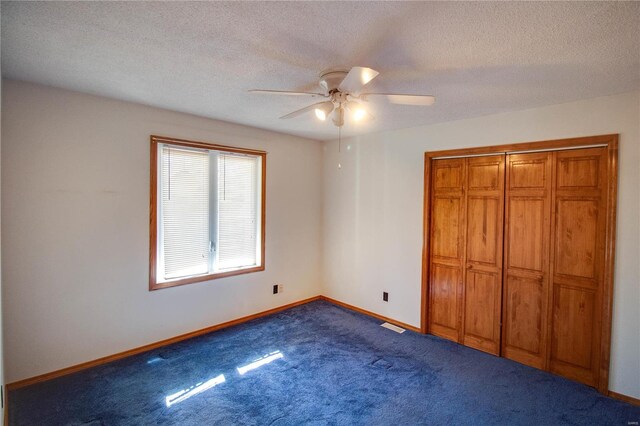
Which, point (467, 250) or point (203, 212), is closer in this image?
point (467, 250)

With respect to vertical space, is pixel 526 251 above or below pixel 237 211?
below

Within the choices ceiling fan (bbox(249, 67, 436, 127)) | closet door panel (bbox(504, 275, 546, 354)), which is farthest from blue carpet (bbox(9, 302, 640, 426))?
ceiling fan (bbox(249, 67, 436, 127))

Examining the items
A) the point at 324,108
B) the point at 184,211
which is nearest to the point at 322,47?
the point at 324,108

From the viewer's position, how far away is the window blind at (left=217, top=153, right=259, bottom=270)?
3861mm

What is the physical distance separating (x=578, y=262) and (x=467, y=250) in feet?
3.14

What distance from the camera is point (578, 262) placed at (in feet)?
9.16

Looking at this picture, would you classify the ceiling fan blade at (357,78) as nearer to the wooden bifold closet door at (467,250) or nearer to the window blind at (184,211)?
the wooden bifold closet door at (467,250)

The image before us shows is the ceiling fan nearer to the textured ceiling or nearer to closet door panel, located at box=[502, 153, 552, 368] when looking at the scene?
the textured ceiling

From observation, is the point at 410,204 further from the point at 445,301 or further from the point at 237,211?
the point at 237,211

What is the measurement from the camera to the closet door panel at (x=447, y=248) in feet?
11.6

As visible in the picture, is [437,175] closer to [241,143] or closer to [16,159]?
[241,143]

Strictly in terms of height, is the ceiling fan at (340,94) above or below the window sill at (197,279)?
above

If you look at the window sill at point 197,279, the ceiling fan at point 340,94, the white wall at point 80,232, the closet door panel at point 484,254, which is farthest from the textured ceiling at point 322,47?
the window sill at point 197,279

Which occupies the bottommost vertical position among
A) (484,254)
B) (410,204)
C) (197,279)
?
(197,279)
